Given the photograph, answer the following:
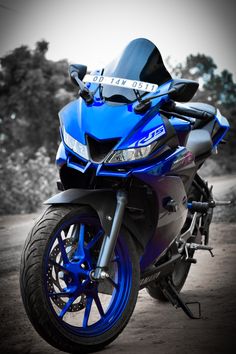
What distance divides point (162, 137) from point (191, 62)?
11.4 metres

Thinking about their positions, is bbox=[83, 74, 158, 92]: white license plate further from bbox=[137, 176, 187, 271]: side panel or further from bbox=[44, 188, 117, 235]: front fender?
bbox=[44, 188, 117, 235]: front fender

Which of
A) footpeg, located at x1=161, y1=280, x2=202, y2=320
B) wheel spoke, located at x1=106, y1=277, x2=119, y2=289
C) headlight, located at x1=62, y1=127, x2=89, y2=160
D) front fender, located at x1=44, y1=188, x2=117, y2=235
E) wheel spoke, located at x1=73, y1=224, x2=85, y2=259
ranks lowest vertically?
footpeg, located at x1=161, y1=280, x2=202, y2=320

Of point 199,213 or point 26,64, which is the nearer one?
point 199,213

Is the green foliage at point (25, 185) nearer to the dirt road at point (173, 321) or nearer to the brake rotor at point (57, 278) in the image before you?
the dirt road at point (173, 321)

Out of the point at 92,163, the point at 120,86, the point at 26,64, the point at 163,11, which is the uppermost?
the point at 163,11

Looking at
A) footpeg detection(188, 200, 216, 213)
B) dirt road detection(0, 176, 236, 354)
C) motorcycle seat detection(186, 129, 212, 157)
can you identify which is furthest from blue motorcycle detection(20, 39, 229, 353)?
footpeg detection(188, 200, 216, 213)

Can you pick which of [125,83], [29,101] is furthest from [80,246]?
[29,101]

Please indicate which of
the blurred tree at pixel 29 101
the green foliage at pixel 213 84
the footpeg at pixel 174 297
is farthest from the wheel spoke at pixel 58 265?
the green foliage at pixel 213 84

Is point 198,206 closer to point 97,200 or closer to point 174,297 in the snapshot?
point 174,297

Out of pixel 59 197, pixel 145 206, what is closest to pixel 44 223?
pixel 59 197

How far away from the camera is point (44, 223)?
10.4ft

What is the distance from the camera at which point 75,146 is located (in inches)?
131

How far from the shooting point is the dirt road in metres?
3.46

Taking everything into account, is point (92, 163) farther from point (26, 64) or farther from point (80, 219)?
point (26, 64)
